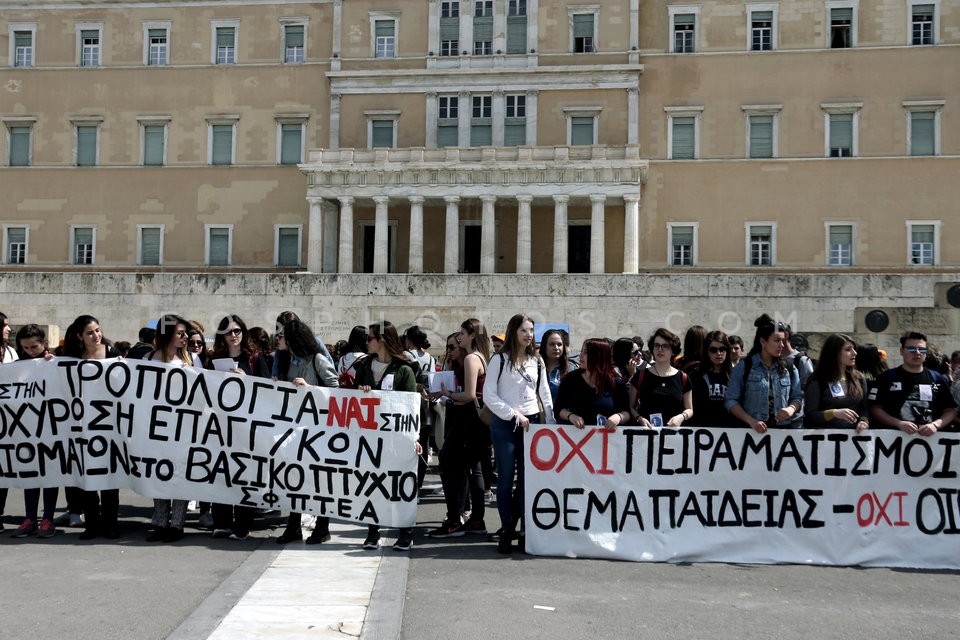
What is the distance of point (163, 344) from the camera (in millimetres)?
8922

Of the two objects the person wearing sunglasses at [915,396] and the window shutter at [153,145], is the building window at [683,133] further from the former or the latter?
the person wearing sunglasses at [915,396]

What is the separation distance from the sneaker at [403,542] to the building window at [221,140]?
3537 cm

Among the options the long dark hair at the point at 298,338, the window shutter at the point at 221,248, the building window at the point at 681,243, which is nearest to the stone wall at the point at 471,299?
the building window at the point at 681,243

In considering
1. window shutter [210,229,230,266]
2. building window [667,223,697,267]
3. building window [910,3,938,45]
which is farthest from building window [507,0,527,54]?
building window [910,3,938,45]

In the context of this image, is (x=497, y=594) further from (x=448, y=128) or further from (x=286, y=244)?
(x=286, y=244)

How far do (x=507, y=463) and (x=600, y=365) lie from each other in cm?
109

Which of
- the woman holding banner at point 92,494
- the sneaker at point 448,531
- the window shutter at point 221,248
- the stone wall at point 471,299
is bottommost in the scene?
the sneaker at point 448,531

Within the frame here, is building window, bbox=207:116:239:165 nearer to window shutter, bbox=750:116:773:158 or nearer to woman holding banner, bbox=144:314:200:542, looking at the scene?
window shutter, bbox=750:116:773:158

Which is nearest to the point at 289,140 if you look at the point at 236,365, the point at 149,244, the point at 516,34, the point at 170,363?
the point at 149,244

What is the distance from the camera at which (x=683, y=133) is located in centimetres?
3934

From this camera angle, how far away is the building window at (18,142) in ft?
140

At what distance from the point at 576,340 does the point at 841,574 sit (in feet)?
72.8

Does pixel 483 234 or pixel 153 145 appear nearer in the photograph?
pixel 483 234

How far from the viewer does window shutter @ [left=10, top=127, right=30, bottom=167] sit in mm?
42719
